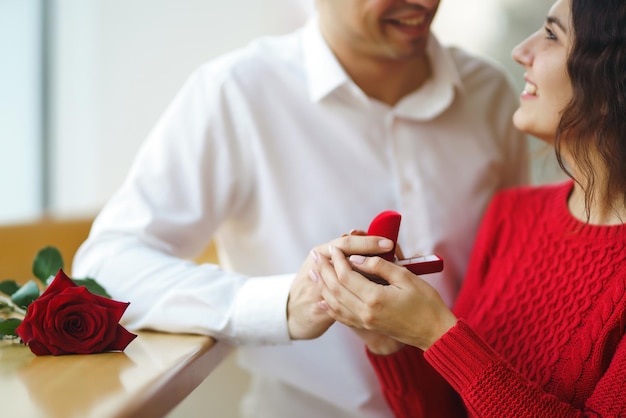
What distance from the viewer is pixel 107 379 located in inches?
41.7

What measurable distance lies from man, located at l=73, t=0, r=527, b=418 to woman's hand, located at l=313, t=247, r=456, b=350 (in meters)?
Answer: 0.40

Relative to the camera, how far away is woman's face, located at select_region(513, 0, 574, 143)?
135cm

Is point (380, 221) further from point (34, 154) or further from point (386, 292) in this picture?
point (34, 154)

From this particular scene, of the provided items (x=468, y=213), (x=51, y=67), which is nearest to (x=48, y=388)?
(x=468, y=213)

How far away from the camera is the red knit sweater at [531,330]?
1.20 m

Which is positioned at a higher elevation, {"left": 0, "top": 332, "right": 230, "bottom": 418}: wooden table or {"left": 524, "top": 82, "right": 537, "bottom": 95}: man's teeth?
{"left": 524, "top": 82, "right": 537, "bottom": 95}: man's teeth

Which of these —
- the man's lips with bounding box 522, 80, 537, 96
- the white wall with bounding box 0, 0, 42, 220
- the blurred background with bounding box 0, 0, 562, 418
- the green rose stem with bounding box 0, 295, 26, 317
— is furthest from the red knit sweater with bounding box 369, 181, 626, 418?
the white wall with bounding box 0, 0, 42, 220

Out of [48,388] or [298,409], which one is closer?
[48,388]

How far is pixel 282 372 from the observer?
167cm

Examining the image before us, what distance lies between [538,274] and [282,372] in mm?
557

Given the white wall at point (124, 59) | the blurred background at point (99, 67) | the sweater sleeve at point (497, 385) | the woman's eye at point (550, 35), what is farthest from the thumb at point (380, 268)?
the white wall at point (124, 59)

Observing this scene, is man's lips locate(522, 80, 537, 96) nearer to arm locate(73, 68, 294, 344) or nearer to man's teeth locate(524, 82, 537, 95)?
man's teeth locate(524, 82, 537, 95)

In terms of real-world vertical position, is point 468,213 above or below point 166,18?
below

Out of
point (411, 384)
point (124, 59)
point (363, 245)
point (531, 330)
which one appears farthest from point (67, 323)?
point (124, 59)
